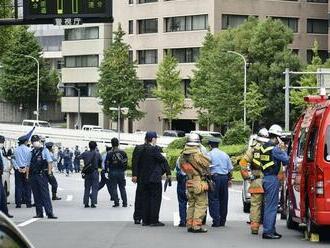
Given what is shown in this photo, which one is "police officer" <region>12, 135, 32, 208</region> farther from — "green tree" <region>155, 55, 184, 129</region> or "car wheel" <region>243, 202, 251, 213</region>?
"green tree" <region>155, 55, 184, 129</region>

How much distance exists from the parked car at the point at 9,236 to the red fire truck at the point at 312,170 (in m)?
8.79

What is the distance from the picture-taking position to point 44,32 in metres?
113

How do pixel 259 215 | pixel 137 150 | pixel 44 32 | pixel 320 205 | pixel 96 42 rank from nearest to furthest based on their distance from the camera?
1. pixel 320 205
2. pixel 259 215
3. pixel 137 150
4. pixel 96 42
5. pixel 44 32

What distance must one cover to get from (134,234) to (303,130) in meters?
3.40

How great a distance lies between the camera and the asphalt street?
1378cm

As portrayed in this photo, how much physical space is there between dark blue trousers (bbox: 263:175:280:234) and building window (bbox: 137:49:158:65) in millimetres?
70796

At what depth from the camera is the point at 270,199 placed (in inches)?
565

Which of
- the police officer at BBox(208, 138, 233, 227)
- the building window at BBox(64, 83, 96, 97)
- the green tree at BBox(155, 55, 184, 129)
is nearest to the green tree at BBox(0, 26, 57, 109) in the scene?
the building window at BBox(64, 83, 96, 97)

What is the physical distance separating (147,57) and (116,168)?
6440cm

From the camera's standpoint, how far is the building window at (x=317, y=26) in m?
82.1

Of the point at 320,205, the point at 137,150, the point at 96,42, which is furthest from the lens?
the point at 96,42

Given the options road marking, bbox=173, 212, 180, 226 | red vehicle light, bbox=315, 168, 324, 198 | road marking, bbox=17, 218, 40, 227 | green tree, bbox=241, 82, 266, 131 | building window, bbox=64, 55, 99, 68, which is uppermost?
building window, bbox=64, 55, 99, 68

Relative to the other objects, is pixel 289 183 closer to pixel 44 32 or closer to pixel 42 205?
pixel 42 205

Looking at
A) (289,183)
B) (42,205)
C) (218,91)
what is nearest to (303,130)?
(289,183)
